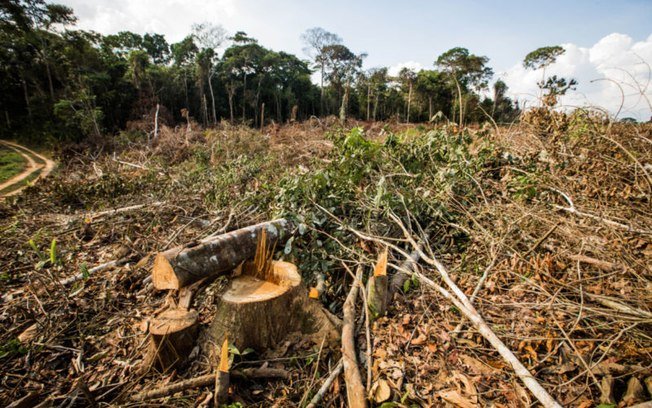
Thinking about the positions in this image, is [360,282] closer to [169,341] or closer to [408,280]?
[408,280]

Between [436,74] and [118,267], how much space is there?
143 ft

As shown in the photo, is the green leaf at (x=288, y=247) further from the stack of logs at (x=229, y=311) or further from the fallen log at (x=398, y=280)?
the fallen log at (x=398, y=280)

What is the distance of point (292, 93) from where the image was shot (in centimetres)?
3481

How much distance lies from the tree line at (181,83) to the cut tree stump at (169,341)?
17.0ft

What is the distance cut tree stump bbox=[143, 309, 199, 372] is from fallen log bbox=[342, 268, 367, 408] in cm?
125

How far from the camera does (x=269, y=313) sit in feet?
7.32

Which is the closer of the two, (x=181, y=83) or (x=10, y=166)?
(x=10, y=166)

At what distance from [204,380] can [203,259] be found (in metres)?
0.93

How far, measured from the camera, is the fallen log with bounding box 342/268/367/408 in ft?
5.98

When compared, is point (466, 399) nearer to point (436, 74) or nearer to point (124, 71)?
point (124, 71)

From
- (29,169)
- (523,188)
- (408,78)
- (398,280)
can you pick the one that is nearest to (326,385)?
(398,280)

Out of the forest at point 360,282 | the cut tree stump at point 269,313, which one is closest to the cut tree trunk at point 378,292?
the forest at point 360,282

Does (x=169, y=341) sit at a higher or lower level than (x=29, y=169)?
lower

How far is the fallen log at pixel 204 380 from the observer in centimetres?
193
